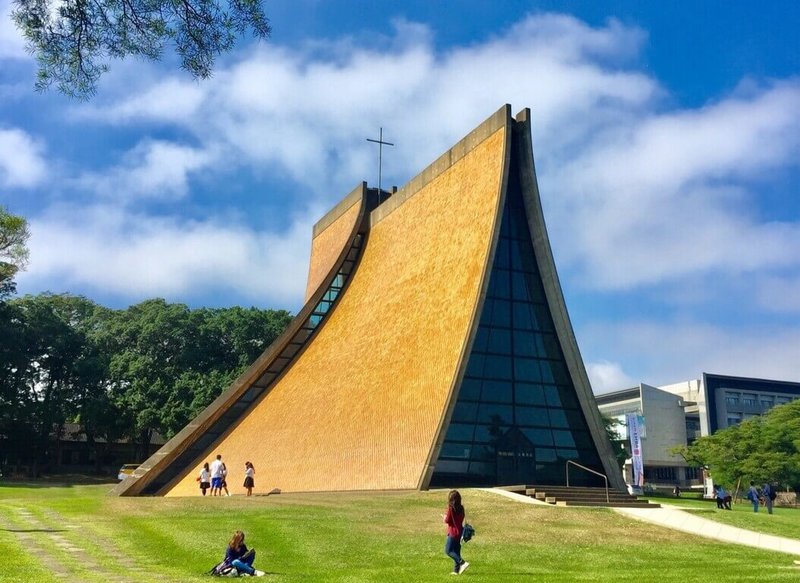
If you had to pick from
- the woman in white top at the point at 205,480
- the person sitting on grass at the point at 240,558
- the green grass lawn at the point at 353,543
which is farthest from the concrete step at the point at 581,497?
the person sitting on grass at the point at 240,558

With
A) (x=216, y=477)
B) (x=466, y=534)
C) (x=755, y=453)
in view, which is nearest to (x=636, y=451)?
(x=755, y=453)

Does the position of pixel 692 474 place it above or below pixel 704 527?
below

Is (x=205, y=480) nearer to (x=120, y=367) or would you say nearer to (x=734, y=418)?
(x=120, y=367)

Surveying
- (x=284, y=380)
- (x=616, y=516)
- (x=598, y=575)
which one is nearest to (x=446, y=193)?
(x=284, y=380)

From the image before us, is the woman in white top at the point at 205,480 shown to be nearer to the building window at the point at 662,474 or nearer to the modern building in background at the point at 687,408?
the modern building in background at the point at 687,408

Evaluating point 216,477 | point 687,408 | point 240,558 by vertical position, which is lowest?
point 240,558

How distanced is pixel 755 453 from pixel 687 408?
37.1 metres

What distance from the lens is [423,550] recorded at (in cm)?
1370

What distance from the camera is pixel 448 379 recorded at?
2345cm

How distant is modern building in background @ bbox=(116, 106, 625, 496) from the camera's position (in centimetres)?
2389

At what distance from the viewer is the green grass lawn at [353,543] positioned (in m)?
11.1

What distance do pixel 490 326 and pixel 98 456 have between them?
3875 cm

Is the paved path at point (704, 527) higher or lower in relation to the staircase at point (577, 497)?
lower

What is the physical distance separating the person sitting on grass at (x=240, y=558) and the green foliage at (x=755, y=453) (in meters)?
39.0
